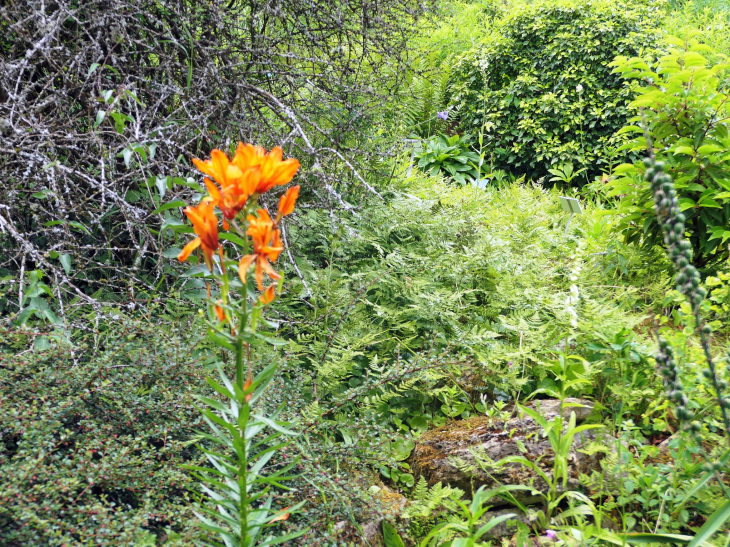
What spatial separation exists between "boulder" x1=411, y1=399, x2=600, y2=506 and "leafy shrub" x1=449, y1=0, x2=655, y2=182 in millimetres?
4266

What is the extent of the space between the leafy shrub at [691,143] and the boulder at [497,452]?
4.01 feet

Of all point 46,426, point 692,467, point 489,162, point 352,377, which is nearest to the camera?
point 46,426

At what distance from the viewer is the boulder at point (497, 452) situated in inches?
77.9

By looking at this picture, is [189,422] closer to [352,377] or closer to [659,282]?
[352,377]

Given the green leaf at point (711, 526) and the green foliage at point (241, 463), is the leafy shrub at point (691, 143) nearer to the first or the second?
the green leaf at point (711, 526)

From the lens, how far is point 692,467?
66.6 inches

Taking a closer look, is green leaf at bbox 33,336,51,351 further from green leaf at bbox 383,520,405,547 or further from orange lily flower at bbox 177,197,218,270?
green leaf at bbox 383,520,405,547

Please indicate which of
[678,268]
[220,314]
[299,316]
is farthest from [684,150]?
[220,314]

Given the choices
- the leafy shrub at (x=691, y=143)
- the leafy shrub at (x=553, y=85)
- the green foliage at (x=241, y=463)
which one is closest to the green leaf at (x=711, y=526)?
the green foliage at (x=241, y=463)

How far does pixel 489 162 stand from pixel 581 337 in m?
4.51

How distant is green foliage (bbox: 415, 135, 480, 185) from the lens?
20.5 ft

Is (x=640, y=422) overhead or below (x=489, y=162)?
below

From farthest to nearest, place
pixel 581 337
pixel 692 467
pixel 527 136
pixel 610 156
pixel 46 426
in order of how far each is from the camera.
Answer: pixel 527 136 → pixel 610 156 → pixel 581 337 → pixel 692 467 → pixel 46 426

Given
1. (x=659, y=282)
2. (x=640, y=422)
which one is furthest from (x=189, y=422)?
(x=659, y=282)
